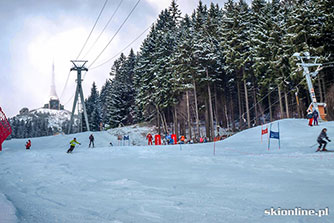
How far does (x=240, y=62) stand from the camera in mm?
34094

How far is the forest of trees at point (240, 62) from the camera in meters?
27.8

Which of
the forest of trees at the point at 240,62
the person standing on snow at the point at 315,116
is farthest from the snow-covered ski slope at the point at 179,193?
the forest of trees at the point at 240,62

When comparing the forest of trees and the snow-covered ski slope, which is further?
the forest of trees

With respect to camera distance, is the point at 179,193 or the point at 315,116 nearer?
the point at 179,193

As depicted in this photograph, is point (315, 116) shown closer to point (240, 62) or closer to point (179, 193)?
point (240, 62)

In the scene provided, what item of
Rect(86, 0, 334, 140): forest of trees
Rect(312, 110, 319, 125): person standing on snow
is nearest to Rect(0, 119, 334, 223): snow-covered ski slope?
Rect(312, 110, 319, 125): person standing on snow

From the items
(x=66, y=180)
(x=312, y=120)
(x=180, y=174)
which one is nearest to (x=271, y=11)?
(x=312, y=120)

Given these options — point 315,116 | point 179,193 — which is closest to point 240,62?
point 315,116

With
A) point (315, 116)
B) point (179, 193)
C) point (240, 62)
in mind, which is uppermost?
point (240, 62)

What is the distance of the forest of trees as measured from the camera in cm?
2778

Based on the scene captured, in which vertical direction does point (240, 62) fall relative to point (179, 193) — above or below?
above

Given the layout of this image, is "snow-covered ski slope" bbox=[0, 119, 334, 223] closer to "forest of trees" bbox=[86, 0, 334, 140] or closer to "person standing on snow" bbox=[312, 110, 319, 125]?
"person standing on snow" bbox=[312, 110, 319, 125]

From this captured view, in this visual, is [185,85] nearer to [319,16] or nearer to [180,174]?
[319,16]

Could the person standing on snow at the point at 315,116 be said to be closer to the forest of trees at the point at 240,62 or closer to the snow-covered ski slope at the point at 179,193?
the forest of trees at the point at 240,62
